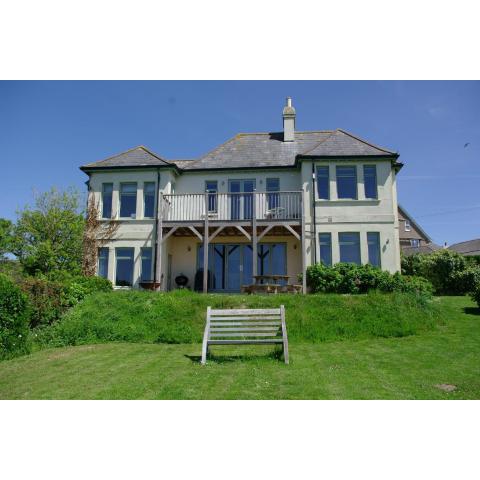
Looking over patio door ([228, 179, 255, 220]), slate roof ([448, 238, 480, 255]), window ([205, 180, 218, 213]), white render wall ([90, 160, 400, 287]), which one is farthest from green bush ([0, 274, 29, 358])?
slate roof ([448, 238, 480, 255])

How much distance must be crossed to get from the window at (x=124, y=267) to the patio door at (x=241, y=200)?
5326mm

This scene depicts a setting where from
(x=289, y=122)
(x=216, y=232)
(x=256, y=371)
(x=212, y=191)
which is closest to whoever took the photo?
(x=256, y=371)

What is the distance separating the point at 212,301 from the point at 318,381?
24.3ft

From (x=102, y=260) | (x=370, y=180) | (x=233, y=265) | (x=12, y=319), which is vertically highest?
(x=370, y=180)

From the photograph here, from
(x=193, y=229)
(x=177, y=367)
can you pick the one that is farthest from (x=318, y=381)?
(x=193, y=229)

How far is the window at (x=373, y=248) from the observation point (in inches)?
746

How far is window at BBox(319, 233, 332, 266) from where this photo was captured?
19125mm

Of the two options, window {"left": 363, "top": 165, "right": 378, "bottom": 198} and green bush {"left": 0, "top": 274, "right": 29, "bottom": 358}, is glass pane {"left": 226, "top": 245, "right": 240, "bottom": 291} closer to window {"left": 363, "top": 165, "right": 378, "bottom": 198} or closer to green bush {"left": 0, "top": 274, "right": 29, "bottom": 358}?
window {"left": 363, "top": 165, "right": 378, "bottom": 198}

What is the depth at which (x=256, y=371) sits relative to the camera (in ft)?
25.6

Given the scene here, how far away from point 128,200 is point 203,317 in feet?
32.4

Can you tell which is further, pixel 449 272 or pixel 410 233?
pixel 410 233

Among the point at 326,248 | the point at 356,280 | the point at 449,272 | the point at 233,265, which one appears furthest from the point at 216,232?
the point at 449,272

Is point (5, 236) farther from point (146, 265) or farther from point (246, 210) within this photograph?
point (246, 210)

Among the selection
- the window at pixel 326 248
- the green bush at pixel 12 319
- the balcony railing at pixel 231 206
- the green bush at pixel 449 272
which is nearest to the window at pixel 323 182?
the balcony railing at pixel 231 206
